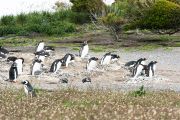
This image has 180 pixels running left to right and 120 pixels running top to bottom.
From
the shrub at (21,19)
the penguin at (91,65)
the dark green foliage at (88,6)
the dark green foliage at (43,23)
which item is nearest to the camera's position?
the penguin at (91,65)

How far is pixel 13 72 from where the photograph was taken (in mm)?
20297

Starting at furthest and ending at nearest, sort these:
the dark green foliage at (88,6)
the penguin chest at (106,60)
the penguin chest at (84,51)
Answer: the dark green foliage at (88,6) → the penguin chest at (84,51) → the penguin chest at (106,60)

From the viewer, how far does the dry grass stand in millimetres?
9430

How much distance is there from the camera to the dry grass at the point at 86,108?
30.9 ft

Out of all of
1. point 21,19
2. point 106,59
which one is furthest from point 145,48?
point 21,19

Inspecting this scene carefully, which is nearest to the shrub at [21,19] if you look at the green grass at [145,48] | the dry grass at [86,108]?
the green grass at [145,48]

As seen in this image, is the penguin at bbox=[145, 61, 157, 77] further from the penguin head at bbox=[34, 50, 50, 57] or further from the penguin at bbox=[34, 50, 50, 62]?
the penguin head at bbox=[34, 50, 50, 57]

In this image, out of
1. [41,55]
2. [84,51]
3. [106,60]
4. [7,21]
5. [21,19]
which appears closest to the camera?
[106,60]

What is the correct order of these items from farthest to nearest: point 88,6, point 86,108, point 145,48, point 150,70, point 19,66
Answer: point 88,6, point 145,48, point 19,66, point 150,70, point 86,108

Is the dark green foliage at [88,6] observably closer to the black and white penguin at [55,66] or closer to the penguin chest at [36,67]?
the black and white penguin at [55,66]

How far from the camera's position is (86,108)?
33.2ft

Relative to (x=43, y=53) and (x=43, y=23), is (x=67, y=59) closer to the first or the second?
(x=43, y=53)

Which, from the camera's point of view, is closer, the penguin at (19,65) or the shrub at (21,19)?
the penguin at (19,65)

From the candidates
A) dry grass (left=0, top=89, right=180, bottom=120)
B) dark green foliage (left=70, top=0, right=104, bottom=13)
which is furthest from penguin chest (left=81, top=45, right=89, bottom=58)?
dry grass (left=0, top=89, right=180, bottom=120)
